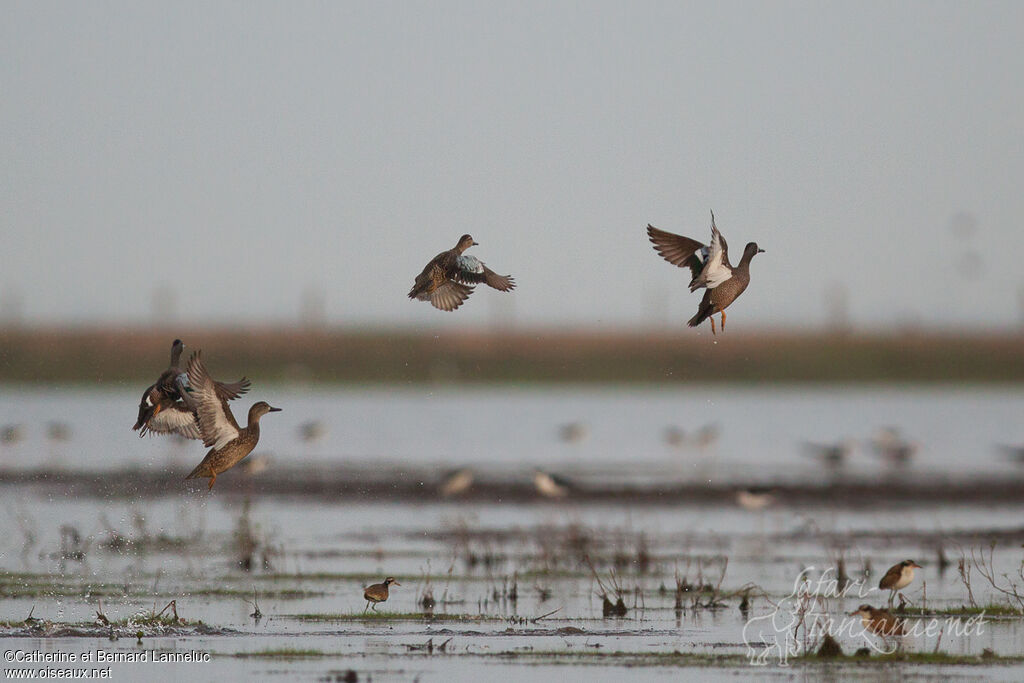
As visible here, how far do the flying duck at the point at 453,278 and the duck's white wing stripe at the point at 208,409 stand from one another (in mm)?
2665

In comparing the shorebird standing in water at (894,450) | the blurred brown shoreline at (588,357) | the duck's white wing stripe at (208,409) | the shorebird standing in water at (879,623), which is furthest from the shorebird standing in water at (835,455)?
the blurred brown shoreline at (588,357)

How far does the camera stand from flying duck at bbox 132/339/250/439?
15.3 meters

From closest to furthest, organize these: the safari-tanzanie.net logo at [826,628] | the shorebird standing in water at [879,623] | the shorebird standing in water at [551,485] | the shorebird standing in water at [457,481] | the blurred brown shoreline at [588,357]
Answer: the safari-tanzanie.net logo at [826,628], the shorebird standing in water at [879,623], the shorebird standing in water at [551,485], the shorebird standing in water at [457,481], the blurred brown shoreline at [588,357]

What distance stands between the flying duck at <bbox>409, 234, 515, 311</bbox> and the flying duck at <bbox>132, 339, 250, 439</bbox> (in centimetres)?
227

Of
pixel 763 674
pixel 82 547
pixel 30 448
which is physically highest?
pixel 30 448

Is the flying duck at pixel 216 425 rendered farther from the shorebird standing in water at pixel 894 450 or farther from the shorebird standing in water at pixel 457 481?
the shorebird standing in water at pixel 894 450

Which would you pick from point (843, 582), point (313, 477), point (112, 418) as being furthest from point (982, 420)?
point (843, 582)

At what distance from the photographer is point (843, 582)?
19.5 meters

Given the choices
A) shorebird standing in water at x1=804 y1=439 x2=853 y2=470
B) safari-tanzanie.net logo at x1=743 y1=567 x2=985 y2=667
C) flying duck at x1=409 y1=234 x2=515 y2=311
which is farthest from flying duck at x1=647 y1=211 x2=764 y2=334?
shorebird standing in water at x1=804 y1=439 x2=853 y2=470

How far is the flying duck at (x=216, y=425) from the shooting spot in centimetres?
1477

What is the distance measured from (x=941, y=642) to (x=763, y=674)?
100 inches

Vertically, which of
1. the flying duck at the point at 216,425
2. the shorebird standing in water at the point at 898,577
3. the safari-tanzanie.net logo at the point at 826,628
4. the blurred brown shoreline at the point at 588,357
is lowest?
the safari-tanzanie.net logo at the point at 826,628

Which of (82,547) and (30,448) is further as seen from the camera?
(30,448)

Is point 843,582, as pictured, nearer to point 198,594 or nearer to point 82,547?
point 198,594
